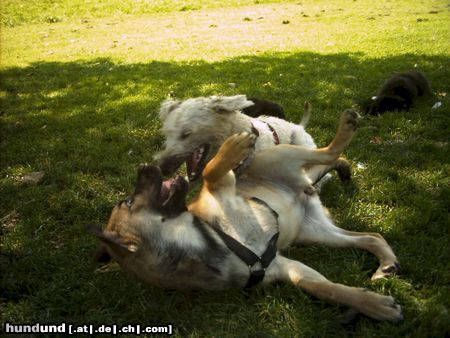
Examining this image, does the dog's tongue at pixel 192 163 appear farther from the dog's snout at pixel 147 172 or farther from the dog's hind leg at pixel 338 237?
the dog's hind leg at pixel 338 237

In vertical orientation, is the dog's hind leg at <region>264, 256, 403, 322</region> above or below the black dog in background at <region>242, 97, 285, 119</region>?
below

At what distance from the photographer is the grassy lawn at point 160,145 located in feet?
10.4

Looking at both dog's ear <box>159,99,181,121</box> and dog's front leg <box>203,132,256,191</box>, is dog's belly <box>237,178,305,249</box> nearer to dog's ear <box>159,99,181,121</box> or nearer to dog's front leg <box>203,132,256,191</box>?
dog's front leg <box>203,132,256,191</box>

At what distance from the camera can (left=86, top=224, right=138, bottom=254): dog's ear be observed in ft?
9.38

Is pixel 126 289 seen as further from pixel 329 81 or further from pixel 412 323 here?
pixel 329 81

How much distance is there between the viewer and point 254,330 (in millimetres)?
2938

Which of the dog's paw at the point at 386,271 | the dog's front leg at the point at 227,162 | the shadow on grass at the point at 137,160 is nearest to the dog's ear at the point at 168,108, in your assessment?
the shadow on grass at the point at 137,160

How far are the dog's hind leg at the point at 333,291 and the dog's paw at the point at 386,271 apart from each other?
36 centimetres

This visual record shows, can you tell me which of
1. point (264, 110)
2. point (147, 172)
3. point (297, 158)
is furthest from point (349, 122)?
point (264, 110)

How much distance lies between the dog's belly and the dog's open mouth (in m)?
0.57

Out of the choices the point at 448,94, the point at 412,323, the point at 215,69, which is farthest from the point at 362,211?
the point at 215,69

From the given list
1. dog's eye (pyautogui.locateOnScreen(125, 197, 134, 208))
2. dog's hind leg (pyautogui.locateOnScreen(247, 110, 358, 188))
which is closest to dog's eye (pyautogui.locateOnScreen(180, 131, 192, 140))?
dog's hind leg (pyautogui.locateOnScreen(247, 110, 358, 188))

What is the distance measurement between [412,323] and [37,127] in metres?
6.36

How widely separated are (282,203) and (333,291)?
1087 mm
